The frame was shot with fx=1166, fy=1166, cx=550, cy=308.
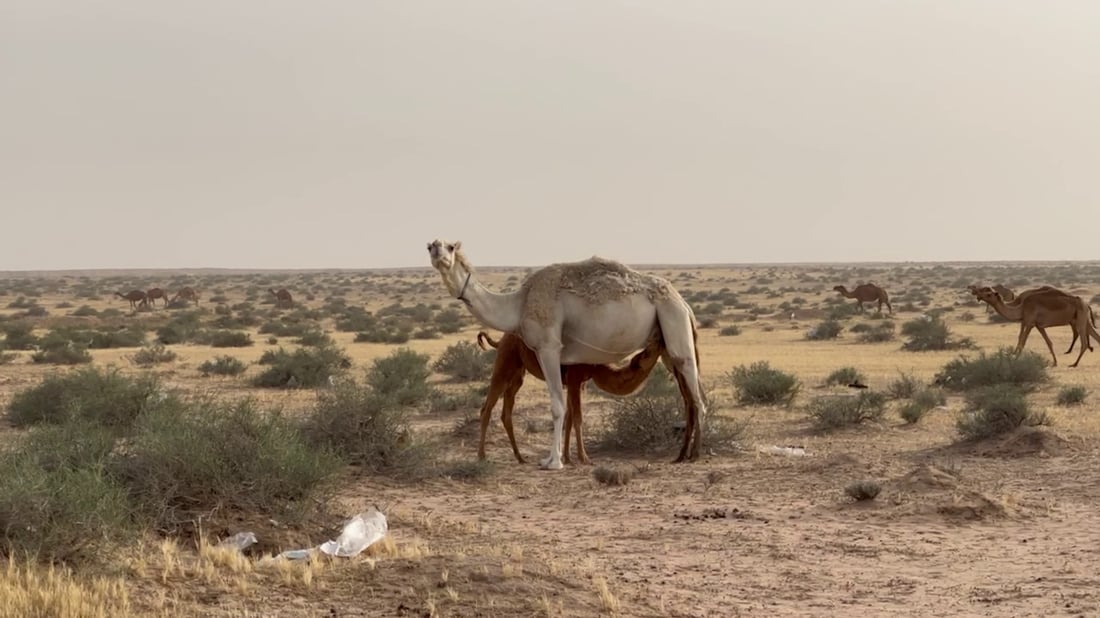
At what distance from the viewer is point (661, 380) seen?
1759 cm

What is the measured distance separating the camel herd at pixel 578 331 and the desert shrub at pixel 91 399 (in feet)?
14.5

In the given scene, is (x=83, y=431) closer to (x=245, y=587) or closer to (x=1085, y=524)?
(x=245, y=587)

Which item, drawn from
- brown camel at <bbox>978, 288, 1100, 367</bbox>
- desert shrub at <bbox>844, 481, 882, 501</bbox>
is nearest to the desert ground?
desert shrub at <bbox>844, 481, 882, 501</bbox>

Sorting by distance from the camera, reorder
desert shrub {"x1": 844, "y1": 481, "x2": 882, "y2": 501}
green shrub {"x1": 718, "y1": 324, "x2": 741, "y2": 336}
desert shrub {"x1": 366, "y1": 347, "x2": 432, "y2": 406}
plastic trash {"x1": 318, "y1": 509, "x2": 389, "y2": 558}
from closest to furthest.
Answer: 1. plastic trash {"x1": 318, "y1": 509, "x2": 389, "y2": 558}
2. desert shrub {"x1": 844, "y1": 481, "x2": 882, "y2": 501}
3. desert shrub {"x1": 366, "y1": 347, "x2": 432, "y2": 406}
4. green shrub {"x1": 718, "y1": 324, "x2": 741, "y2": 336}

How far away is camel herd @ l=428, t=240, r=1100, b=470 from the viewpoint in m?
12.1

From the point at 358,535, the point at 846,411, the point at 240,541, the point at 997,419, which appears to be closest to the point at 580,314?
the point at 358,535

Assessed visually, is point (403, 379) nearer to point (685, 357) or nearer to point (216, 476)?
point (685, 357)

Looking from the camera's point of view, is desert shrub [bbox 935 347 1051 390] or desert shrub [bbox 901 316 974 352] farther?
desert shrub [bbox 901 316 974 352]

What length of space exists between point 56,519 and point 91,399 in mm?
8134

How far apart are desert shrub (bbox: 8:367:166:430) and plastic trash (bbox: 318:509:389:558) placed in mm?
6454

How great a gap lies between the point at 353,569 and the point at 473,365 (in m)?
15.9

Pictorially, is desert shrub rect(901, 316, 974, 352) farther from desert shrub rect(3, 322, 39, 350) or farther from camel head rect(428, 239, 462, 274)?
desert shrub rect(3, 322, 39, 350)

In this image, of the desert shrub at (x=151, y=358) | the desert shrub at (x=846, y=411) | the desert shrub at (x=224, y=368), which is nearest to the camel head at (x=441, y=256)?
the desert shrub at (x=846, y=411)

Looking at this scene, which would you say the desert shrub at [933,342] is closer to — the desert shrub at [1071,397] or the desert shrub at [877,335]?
the desert shrub at [877,335]
